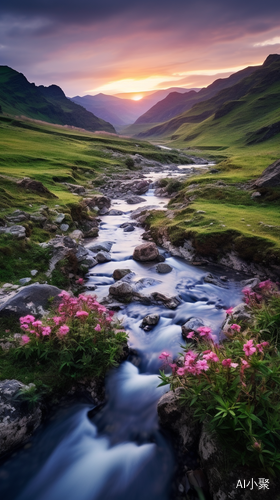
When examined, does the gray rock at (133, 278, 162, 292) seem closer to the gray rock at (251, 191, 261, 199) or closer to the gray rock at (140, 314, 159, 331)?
the gray rock at (140, 314, 159, 331)

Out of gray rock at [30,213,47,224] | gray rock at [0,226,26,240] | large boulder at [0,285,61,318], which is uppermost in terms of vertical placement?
gray rock at [0,226,26,240]

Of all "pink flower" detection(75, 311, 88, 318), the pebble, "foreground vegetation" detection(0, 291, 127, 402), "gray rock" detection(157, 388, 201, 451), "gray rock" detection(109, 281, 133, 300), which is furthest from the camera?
"gray rock" detection(109, 281, 133, 300)

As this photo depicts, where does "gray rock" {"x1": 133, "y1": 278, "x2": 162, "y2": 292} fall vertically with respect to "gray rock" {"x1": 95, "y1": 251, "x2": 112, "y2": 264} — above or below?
below

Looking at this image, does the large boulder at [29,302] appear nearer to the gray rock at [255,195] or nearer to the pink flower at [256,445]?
the pink flower at [256,445]

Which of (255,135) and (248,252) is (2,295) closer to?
(248,252)

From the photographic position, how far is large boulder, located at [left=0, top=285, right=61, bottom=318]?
8.62 metres

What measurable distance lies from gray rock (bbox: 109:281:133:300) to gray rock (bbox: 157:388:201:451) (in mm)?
5813

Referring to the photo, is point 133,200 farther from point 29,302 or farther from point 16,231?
point 29,302

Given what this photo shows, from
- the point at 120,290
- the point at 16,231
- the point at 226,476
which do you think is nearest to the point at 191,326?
the point at 120,290

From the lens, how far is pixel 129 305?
38.2ft

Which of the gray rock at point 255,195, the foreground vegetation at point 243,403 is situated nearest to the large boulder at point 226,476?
the foreground vegetation at point 243,403

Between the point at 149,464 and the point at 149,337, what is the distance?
4.15 m

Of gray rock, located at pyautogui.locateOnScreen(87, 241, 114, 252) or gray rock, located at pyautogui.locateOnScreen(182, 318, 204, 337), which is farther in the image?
gray rock, located at pyautogui.locateOnScreen(87, 241, 114, 252)

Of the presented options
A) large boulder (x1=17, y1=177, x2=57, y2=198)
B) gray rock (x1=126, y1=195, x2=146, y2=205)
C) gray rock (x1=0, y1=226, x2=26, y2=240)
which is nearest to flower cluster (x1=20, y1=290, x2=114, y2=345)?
gray rock (x1=0, y1=226, x2=26, y2=240)
